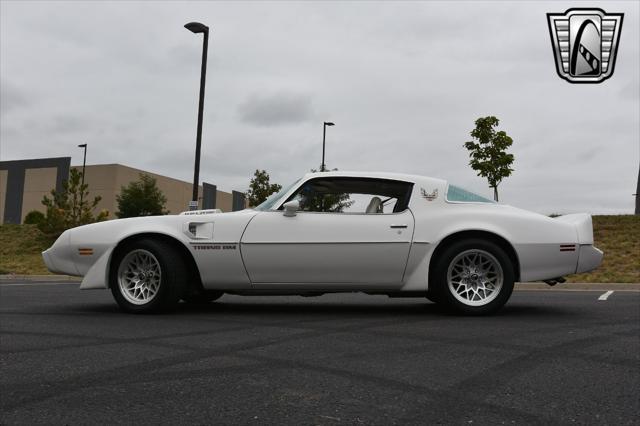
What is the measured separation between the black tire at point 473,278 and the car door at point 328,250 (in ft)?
1.23

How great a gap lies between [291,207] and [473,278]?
5.85 feet

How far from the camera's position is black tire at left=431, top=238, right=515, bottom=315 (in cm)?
553

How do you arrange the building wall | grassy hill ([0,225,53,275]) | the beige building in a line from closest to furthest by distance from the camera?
grassy hill ([0,225,53,275]) < the beige building < the building wall

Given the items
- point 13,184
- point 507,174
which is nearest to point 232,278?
point 507,174

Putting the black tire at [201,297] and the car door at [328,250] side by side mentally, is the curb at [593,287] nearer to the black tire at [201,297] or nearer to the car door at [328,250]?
the car door at [328,250]

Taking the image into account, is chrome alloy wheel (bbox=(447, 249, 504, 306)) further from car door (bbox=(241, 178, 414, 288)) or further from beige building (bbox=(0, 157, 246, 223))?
beige building (bbox=(0, 157, 246, 223))

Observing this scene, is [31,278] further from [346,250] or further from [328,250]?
[346,250]

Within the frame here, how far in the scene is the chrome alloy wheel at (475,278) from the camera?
5.57 meters

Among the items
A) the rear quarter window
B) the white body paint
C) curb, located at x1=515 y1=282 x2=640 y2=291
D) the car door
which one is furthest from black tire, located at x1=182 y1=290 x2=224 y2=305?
curb, located at x1=515 y1=282 x2=640 y2=291

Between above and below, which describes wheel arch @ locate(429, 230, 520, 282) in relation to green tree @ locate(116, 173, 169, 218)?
below

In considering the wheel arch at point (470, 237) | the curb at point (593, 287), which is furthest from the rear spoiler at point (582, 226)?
the curb at point (593, 287)

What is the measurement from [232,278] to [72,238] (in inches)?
65.4

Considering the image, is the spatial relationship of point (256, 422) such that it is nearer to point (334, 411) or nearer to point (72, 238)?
Answer: point (334, 411)

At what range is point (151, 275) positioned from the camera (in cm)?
578
